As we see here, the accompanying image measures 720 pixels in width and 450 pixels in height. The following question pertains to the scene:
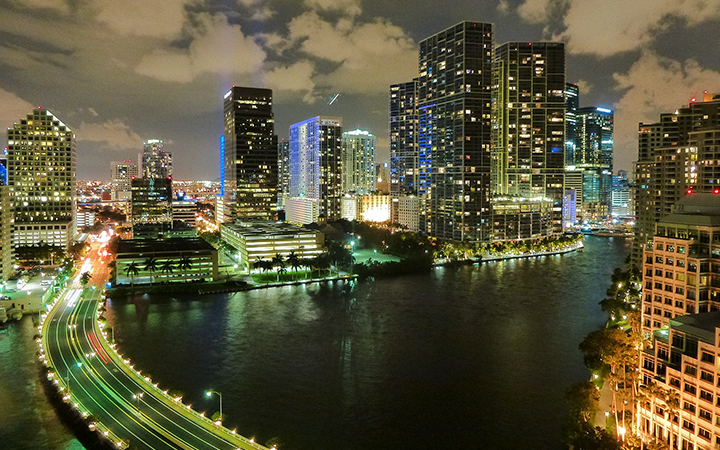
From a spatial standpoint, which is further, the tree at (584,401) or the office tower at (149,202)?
the office tower at (149,202)

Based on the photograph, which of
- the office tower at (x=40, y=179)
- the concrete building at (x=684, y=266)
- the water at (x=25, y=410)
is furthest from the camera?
the office tower at (x=40, y=179)

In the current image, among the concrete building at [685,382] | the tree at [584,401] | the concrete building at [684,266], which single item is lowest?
the tree at [584,401]

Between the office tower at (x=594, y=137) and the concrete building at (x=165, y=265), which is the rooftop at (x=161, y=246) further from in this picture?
the office tower at (x=594, y=137)

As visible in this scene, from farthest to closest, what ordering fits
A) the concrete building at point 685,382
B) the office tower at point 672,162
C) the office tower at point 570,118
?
the office tower at point 570,118
the office tower at point 672,162
the concrete building at point 685,382

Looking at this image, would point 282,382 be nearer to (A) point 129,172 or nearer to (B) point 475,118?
(B) point 475,118

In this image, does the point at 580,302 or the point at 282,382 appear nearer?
the point at 282,382

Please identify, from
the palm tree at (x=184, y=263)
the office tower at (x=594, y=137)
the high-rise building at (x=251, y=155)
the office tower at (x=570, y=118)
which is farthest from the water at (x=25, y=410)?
the office tower at (x=594, y=137)

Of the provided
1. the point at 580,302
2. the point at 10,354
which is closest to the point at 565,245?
the point at 580,302
